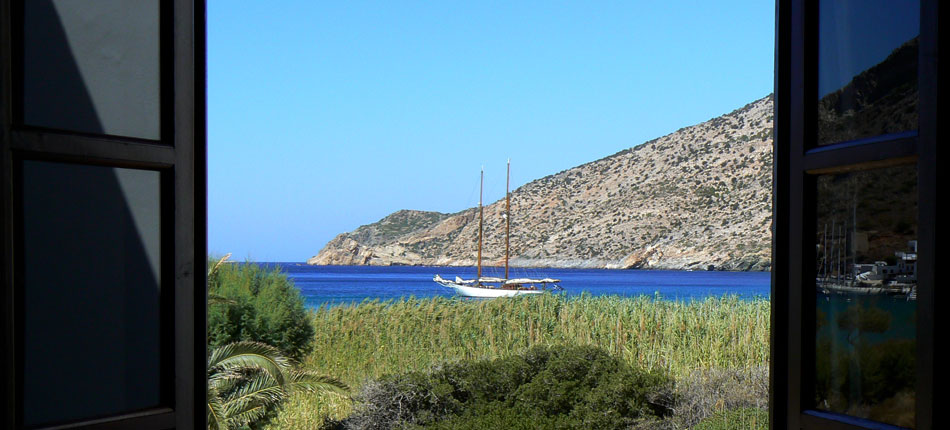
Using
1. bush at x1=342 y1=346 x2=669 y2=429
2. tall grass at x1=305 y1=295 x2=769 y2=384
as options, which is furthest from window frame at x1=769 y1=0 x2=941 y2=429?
tall grass at x1=305 y1=295 x2=769 y2=384

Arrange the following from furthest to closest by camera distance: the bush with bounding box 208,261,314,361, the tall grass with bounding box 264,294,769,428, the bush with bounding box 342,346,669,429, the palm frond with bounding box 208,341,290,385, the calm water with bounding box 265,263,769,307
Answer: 1. the calm water with bounding box 265,263,769,307
2. the tall grass with bounding box 264,294,769,428
3. the bush with bounding box 208,261,314,361
4. the bush with bounding box 342,346,669,429
5. the palm frond with bounding box 208,341,290,385

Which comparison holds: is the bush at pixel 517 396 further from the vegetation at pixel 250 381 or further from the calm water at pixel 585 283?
the calm water at pixel 585 283

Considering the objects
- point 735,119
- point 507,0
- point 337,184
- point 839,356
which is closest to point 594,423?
point 839,356

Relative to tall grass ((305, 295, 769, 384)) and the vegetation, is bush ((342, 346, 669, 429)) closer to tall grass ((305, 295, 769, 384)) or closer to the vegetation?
the vegetation

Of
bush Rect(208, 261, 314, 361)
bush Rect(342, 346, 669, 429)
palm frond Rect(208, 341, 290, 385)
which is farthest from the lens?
bush Rect(208, 261, 314, 361)

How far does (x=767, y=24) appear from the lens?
121ft

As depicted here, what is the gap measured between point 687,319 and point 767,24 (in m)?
34.1

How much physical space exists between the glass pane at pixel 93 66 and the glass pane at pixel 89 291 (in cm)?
7

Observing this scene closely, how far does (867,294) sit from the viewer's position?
108 centimetres

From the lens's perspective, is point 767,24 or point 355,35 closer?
point 767,24

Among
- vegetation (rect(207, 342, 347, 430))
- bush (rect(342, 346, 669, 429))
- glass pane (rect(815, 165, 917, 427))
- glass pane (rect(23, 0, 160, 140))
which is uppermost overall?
glass pane (rect(23, 0, 160, 140))

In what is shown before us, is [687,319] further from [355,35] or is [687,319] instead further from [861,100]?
[355,35]

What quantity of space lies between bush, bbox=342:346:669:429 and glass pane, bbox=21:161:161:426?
3.87 meters

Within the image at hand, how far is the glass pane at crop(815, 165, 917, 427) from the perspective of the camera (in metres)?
1.00
